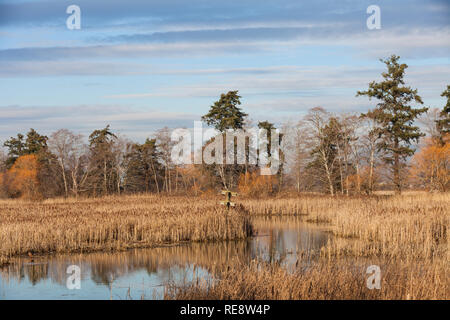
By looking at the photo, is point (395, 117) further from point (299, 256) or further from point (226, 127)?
point (299, 256)

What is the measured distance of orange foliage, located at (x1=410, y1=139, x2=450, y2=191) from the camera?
36.6 meters

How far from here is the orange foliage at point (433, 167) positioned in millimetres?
36562

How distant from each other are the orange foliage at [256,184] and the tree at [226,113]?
17.2 feet

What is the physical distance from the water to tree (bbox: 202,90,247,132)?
25119 millimetres

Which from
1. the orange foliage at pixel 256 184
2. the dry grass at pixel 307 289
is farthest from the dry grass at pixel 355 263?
the orange foliage at pixel 256 184

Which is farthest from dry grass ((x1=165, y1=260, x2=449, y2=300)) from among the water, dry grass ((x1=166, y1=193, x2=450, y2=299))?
the water

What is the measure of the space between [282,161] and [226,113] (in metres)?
6.57

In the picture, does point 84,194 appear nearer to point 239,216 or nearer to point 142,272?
point 239,216

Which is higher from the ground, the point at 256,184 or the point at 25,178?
the point at 25,178

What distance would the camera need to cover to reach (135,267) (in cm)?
1456

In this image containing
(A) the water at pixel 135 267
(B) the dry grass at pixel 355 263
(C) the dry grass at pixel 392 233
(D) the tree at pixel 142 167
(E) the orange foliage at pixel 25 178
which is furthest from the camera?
(D) the tree at pixel 142 167

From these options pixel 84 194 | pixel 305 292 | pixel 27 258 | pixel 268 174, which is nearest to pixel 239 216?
pixel 27 258

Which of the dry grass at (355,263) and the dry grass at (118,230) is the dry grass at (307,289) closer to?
the dry grass at (355,263)

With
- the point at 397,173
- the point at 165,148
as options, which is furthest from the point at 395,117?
the point at 165,148
